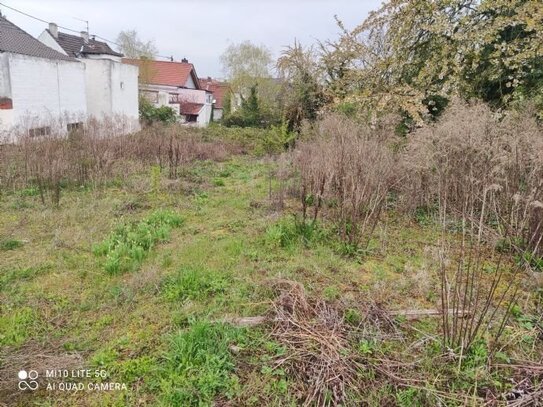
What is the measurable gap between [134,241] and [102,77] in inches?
646

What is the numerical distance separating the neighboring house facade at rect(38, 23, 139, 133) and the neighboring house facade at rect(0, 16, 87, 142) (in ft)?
3.97

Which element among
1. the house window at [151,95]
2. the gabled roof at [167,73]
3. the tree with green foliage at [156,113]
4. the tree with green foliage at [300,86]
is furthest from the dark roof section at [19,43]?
the gabled roof at [167,73]

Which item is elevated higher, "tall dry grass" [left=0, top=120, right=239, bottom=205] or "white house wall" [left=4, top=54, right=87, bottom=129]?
"white house wall" [left=4, top=54, right=87, bottom=129]

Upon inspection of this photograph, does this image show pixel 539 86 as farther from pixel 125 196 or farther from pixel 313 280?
pixel 125 196

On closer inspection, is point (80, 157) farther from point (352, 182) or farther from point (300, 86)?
point (300, 86)

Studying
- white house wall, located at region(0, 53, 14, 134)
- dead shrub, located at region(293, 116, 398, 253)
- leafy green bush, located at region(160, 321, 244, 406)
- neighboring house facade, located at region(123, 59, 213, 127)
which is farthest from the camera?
neighboring house facade, located at region(123, 59, 213, 127)

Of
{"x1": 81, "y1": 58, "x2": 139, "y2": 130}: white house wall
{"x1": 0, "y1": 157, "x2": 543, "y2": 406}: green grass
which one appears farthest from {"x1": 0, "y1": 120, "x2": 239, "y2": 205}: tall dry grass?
{"x1": 81, "y1": 58, "x2": 139, "y2": 130}: white house wall

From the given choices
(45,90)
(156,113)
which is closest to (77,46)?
(156,113)

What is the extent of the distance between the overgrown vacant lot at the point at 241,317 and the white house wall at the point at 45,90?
8662 mm

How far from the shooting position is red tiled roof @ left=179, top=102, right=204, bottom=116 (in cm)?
3039

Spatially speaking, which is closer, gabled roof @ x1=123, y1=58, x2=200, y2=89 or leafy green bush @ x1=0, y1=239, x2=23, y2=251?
leafy green bush @ x1=0, y1=239, x2=23, y2=251

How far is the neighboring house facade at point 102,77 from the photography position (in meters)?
18.1

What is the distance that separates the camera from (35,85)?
13.6m

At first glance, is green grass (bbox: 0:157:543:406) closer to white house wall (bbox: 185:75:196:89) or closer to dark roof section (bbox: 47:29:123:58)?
dark roof section (bbox: 47:29:123:58)
